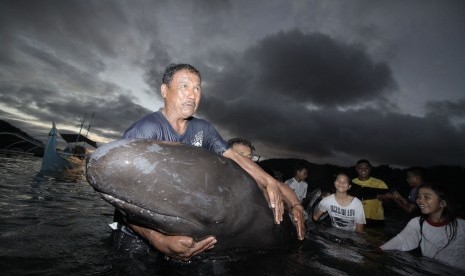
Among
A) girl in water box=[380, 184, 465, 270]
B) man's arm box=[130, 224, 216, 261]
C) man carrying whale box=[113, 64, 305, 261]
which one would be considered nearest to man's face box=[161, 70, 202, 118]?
man carrying whale box=[113, 64, 305, 261]

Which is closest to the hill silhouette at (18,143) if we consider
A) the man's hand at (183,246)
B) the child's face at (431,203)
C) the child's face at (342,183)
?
the child's face at (342,183)

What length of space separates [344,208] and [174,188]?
5.86 meters

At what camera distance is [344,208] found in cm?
674

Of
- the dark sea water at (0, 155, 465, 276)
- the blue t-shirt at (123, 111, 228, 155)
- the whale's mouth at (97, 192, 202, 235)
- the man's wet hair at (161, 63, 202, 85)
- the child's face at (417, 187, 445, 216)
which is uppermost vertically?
the man's wet hair at (161, 63, 202, 85)

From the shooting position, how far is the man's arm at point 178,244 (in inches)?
Answer: 84.4

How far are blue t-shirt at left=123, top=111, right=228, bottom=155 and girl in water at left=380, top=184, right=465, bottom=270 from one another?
147 inches

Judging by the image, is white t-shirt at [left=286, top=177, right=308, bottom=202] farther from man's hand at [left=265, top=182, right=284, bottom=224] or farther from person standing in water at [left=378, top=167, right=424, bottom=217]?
man's hand at [left=265, top=182, right=284, bottom=224]

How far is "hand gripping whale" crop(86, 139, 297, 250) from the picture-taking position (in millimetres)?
1899

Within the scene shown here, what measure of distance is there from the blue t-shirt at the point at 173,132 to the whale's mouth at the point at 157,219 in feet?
2.80

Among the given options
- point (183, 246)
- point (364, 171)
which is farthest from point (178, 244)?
point (364, 171)

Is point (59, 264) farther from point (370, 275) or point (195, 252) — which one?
point (370, 275)

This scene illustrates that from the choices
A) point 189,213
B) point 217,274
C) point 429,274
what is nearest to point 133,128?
point 189,213

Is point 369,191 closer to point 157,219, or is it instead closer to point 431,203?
point 431,203

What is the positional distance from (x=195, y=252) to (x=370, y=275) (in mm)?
1998
